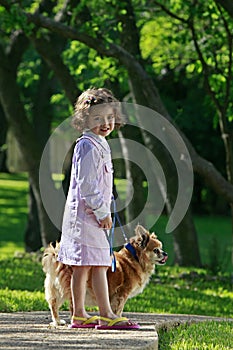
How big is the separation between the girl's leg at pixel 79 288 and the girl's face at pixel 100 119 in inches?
42.9

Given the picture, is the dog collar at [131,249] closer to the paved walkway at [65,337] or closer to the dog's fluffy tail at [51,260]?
the paved walkway at [65,337]

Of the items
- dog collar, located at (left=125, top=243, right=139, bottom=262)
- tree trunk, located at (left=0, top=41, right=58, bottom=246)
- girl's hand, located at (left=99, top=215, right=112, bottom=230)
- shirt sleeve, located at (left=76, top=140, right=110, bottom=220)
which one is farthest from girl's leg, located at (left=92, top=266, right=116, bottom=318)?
tree trunk, located at (left=0, top=41, right=58, bottom=246)

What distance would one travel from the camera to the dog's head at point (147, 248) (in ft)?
26.2

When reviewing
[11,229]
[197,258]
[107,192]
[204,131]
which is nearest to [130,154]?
[197,258]

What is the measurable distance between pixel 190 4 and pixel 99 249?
24.2 ft

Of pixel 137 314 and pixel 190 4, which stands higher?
pixel 190 4

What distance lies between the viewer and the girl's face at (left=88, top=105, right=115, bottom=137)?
7296 mm

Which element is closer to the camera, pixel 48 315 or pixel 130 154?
pixel 48 315

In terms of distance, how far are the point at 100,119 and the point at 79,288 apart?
1339mm

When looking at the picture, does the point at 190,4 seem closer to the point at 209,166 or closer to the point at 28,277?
the point at 209,166

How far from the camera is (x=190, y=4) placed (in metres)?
13.8

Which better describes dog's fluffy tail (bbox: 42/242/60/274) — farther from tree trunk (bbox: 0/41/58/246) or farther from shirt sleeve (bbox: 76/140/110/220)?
tree trunk (bbox: 0/41/58/246)

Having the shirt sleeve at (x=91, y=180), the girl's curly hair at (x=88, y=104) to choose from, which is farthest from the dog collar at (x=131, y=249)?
the girl's curly hair at (x=88, y=104)

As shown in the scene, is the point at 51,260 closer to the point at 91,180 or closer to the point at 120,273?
the point at 120,273
